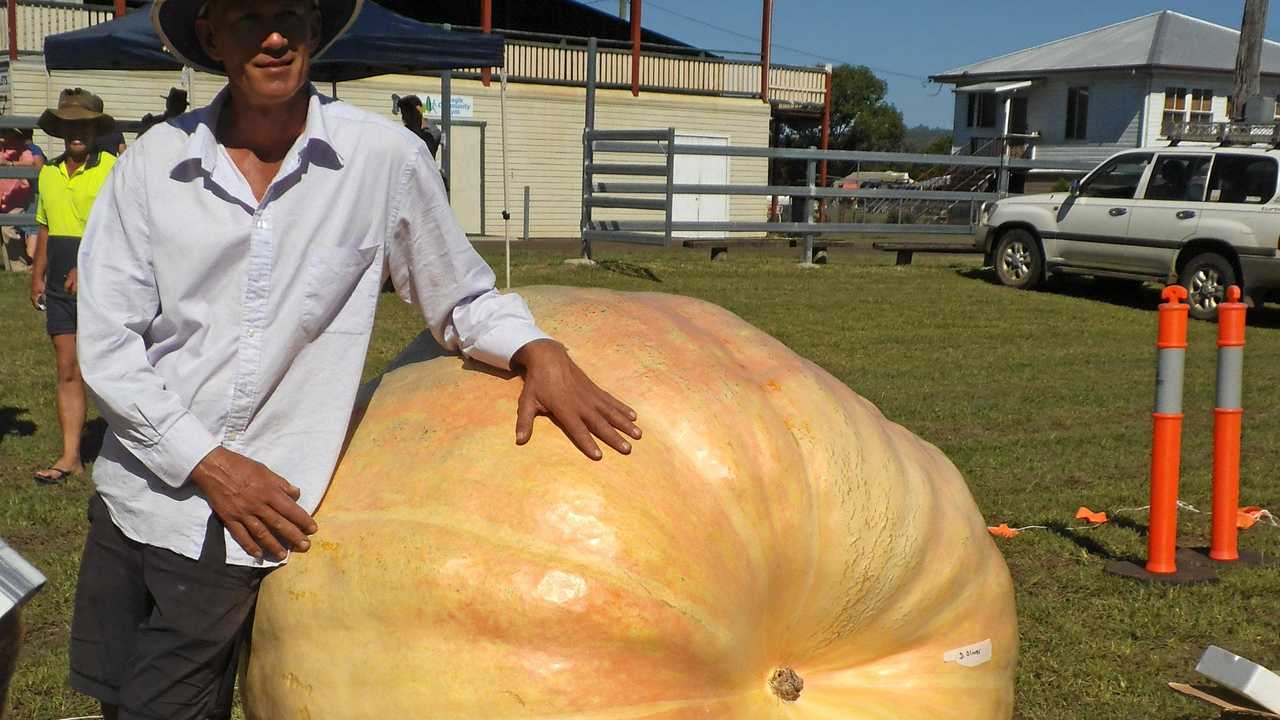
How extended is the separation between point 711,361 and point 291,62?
1.13m

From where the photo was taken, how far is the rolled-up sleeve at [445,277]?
8.75 ft

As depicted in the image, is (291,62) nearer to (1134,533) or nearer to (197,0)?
(197,0)

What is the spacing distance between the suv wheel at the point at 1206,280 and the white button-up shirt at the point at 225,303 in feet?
43.4

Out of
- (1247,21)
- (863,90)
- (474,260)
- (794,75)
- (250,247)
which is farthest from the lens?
(863,90)

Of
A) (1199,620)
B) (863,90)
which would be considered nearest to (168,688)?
(1199,620)

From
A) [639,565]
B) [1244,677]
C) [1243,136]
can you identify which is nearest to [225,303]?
[639,565]

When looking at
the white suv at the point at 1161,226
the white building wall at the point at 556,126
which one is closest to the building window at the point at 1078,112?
the white building wall at the point at 556,126

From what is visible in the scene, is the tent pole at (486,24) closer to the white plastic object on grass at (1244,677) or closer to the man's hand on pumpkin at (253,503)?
the white plastic object on grass at (1244,677)

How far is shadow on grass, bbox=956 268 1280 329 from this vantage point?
1470cm

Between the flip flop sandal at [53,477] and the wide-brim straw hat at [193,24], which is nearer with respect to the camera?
the wide-brim straw hat at [193,24]

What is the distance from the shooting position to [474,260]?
2797mm

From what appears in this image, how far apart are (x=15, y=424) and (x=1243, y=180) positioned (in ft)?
41.3

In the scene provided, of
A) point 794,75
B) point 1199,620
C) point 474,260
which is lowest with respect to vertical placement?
point 1199,620

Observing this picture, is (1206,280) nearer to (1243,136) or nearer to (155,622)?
(1243,136)
